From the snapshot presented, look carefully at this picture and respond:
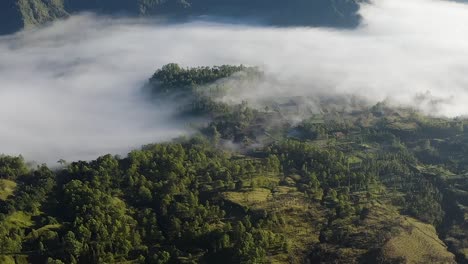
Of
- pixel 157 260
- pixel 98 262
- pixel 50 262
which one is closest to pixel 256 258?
pixel 157 260

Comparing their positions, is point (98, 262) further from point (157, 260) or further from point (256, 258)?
point (256, 258)

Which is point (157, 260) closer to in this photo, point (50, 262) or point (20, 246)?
point (50, 262)

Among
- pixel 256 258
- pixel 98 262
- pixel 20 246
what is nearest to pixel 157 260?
pixel 98 262

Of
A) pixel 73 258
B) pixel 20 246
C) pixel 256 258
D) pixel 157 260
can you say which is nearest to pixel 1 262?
pixel 20 246

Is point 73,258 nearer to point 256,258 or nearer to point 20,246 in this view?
point 20,246

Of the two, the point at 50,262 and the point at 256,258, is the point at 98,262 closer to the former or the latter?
the point at 50,262
